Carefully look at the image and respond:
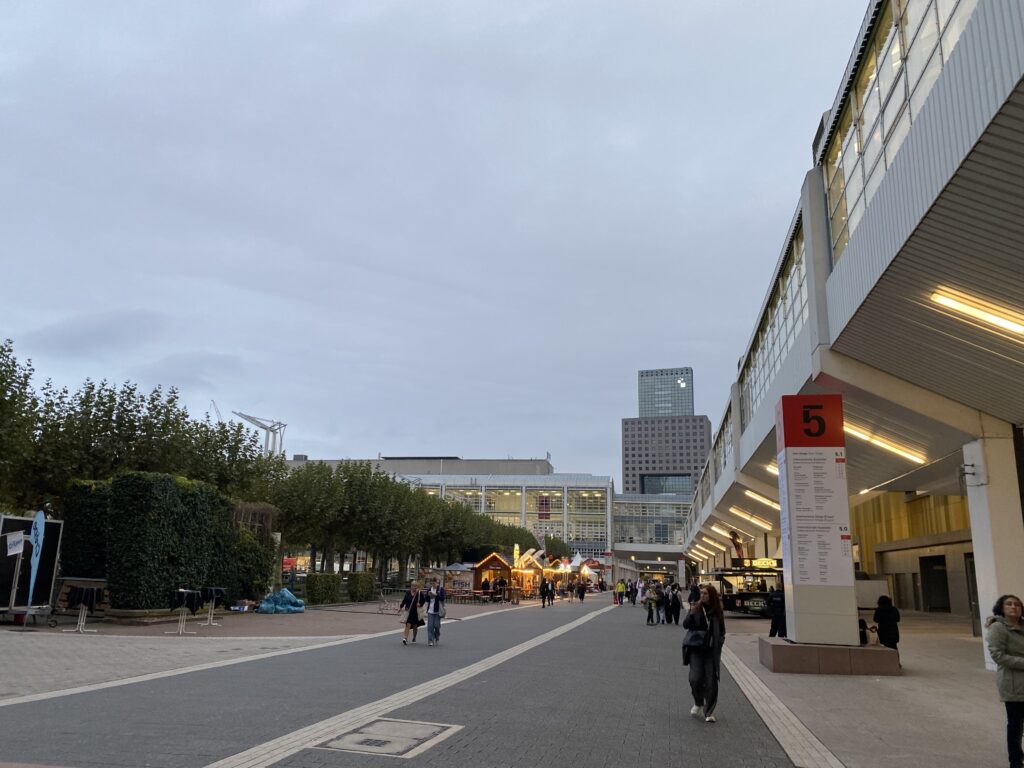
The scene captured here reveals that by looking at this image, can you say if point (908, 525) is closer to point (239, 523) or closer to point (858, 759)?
point (239, 523)

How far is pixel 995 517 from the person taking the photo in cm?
1429

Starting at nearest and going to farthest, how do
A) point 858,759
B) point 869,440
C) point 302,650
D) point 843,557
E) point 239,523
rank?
point 858,759 → point 843,557 → point 302,650 → point 869,440 → point 239,523

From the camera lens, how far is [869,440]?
2122 cm

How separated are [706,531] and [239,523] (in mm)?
48172

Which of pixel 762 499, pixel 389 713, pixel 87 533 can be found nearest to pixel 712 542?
pixel 762 499

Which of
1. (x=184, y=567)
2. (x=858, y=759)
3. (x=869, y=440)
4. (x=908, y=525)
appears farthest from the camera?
(x=908, y=525)

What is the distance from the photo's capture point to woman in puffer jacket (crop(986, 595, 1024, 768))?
6316mm

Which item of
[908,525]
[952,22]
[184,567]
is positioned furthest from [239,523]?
[908,525]

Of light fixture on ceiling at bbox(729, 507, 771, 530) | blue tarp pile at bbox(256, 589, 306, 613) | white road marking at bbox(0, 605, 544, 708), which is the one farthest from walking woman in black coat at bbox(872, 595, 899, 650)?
light fixture on ceiling at bbox(729, 507, 771, 530)

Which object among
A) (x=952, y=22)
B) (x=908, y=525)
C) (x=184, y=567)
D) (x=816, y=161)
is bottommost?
(x=184, y=567)

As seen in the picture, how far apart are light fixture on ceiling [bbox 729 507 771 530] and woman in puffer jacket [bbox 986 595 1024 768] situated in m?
39.9

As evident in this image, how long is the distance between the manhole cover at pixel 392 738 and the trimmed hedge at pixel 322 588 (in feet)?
95.8

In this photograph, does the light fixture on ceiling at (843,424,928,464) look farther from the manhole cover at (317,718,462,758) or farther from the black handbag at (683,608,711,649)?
the manhole cover at (317,718,462,758)

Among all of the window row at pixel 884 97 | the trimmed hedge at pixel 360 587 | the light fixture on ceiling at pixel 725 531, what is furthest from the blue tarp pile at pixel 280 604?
the light fixture on ceiling at pixel 725 531
